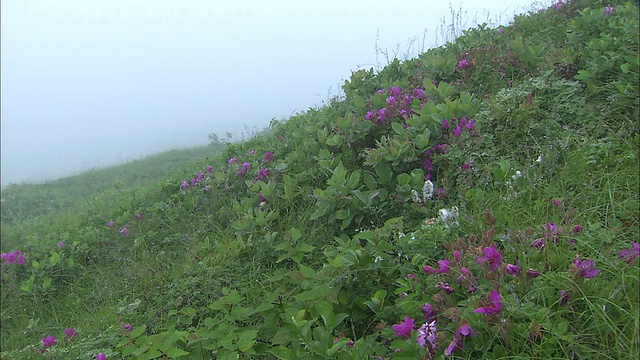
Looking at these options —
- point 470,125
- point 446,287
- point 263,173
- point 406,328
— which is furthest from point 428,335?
point 263,173

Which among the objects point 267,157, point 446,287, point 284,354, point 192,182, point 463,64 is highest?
point 463,64

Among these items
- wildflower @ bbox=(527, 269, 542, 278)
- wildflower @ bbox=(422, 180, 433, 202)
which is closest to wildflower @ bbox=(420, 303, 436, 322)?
wildflower @ bbox=(527, 269, 542, 278)

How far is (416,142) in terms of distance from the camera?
287cm

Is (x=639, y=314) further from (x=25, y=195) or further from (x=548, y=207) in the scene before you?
(x=25, y=195)

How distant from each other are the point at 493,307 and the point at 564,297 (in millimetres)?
257

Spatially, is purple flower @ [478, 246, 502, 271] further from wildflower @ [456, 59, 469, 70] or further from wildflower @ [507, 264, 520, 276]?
wildflower @ [456, 59, 469, 70]

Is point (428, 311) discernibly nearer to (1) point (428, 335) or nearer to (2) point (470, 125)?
(1) point (428, 335)

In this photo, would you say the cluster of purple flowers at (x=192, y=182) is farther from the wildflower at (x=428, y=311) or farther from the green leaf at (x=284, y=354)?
the wildflower at (x=428, y=311)

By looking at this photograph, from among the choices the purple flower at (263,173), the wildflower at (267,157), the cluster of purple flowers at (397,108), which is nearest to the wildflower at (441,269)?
the cluster of purple flowers at (397,108)

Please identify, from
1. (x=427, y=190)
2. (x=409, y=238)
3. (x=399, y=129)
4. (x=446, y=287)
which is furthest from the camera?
(x=399, y=129)

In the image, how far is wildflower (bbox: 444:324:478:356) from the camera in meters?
1.47

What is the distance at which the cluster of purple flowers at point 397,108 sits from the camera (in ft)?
11.4

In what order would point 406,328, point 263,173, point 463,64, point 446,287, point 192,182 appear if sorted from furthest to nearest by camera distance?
1. point 192,182
2. point 263,173
3. point 463,64
4. point 446,287
5. point 406,328

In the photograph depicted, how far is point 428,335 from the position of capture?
5.10 feet
